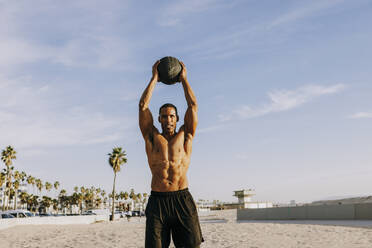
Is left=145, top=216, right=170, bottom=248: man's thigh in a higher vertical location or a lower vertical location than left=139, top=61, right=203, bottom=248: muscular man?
lower

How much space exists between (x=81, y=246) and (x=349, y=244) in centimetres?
908

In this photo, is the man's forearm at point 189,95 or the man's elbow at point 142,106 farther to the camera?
the man's forearm at point 189,95

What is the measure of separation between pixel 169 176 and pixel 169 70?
1.30m

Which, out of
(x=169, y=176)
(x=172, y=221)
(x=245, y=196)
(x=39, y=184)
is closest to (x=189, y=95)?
(x=169, y=176)

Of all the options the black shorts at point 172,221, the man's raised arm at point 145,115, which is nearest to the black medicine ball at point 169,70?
the man's raised arm at point 145,115

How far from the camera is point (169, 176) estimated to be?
4.37 metres

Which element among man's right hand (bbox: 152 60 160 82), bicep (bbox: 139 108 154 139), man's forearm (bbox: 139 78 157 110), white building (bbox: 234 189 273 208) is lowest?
white building (bbox: 234 189 273 208)

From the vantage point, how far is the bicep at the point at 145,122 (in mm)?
4457

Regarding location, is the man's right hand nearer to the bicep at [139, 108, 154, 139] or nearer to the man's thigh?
the bicep at [139, 108, 154, 139]

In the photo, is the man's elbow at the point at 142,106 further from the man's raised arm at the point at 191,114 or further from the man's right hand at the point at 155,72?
the man's raised arm at the point at 191,114

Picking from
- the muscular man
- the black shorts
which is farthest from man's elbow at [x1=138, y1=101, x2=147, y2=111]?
the black shorts

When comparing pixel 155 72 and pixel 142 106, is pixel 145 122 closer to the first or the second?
pixel 142 106

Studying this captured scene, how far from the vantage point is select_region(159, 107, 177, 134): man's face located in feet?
14.9

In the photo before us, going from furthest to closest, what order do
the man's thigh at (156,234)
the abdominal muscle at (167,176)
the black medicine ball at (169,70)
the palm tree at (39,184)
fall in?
the palm tree at (39,184), the black medicine ball at (169,70), the abdominal muscle at (167,176), the man's thigh at (156,234)
